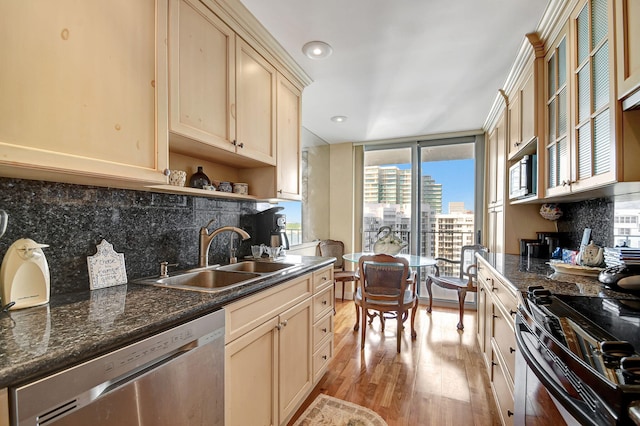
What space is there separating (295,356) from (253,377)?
1.35 ft

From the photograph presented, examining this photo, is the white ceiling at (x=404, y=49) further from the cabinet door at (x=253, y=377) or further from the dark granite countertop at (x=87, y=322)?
the cabinet door at (x=253, y=377)

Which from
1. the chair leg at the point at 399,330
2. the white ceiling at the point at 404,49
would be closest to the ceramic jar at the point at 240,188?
the white ceiling at the point at 404,49

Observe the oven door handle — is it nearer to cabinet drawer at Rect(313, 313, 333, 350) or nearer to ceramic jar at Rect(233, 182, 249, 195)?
cabinet drawer at Rect(313, 313, 333, 350)

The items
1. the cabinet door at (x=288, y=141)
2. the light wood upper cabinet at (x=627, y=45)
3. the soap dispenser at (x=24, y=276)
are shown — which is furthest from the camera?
the cabinet door at (x=288, y=141)

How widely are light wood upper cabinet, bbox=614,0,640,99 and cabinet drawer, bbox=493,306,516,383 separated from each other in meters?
1.12

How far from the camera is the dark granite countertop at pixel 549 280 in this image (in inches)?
50.6

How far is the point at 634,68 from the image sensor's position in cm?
107

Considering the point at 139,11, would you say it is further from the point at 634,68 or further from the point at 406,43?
the point at 634,68

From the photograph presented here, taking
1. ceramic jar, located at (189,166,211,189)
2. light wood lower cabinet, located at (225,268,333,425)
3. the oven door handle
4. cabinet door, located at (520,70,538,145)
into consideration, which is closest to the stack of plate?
the oven door handle

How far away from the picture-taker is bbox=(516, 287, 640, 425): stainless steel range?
581 mm

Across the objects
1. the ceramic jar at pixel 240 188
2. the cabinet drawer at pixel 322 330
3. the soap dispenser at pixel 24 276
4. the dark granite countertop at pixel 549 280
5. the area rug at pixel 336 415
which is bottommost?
the area rug at pixel 336 415

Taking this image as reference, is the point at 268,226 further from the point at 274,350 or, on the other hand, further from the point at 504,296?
the point at 504,296

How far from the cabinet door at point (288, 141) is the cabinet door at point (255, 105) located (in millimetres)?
100

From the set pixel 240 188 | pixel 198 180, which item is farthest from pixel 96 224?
pixel 240 188
